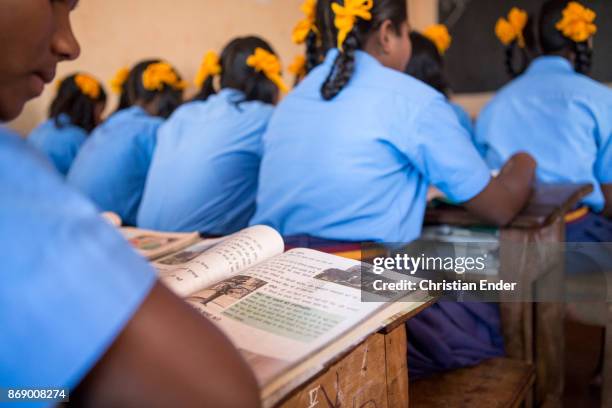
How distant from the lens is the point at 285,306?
1.84 feet

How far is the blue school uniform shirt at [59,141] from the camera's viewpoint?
2.73m

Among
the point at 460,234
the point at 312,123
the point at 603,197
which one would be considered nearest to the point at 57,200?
the point at 312,123

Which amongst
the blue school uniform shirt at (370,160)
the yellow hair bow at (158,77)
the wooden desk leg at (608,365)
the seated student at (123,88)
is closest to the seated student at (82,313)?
the blue school uniform shirt at (370,160)

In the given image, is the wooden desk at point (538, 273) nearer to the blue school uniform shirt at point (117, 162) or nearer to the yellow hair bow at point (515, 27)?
the yellow hair bow at point (515, 27)

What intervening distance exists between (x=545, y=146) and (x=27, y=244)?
1689mm

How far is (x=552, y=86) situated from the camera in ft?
5.58

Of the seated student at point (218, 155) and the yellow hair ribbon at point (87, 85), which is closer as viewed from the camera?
the seated student at point (218, 155)

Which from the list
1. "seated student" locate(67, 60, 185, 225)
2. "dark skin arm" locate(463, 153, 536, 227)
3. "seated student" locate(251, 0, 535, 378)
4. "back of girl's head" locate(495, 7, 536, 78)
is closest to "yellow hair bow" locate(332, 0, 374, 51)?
"seated student" locate(251, 0, 535, 378)

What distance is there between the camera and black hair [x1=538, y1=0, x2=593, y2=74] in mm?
1853

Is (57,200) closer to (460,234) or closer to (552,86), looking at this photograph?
(460,234)

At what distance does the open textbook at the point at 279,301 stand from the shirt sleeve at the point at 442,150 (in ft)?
1.53

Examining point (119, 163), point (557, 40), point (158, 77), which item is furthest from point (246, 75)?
point (557, 40)

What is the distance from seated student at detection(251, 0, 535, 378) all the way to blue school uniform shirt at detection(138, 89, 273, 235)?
47cm

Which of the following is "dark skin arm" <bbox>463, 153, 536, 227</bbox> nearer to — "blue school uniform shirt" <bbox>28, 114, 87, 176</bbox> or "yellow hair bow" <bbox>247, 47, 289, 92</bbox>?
"yellow hair bow" <bbox>247, 47, 289, 92</bbox>
